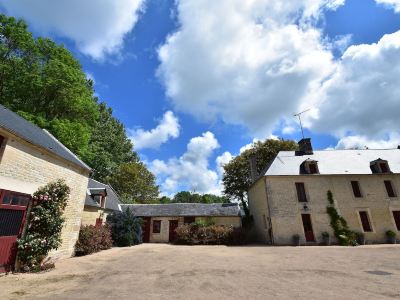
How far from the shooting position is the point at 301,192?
19.1 meters

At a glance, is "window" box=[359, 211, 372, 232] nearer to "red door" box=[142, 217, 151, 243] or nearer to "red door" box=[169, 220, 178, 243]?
"red door" box=[169, 220, 178, 243]

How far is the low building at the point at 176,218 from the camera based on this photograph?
22.9 metres

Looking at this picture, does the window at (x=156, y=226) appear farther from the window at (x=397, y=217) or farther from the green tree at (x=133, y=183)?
the window at (x=397, y=217)

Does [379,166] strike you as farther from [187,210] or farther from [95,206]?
[95,206]

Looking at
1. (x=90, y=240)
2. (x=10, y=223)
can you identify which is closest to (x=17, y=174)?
(x=10, y=223)

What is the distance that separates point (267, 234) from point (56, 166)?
1607 centimetres

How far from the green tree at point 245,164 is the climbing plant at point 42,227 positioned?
23232 millimetres

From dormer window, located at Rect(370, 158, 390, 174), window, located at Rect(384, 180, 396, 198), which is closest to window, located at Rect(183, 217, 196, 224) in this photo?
dormer window, located at Rect(370, 158, 390, 174)

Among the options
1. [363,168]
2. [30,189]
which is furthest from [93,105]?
[363,168]

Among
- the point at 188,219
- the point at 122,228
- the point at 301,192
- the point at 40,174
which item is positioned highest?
the point at 301,192

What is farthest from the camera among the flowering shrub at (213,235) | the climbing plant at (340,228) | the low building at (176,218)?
the low building at (176,218)

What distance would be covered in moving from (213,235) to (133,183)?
16036 millimetres

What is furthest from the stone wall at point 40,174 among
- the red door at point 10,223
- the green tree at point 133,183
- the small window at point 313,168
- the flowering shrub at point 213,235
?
the green tree at point 133,183

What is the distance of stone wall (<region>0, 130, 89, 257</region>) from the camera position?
25.9 feet
